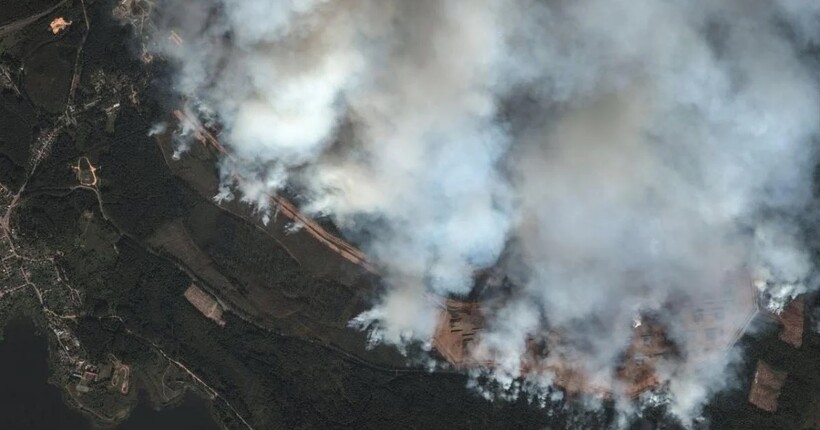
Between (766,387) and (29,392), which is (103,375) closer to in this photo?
(29,392)

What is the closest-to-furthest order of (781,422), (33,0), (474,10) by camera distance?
(474,10), (781,422), (33,0)

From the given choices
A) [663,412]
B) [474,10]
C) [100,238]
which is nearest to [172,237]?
[100,238]

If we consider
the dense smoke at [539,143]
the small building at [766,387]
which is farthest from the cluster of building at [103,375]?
the small building at [766,387]

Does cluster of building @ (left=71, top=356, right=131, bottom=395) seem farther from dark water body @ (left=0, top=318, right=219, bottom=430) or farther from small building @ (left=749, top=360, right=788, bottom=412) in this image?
small building @ (left=749, top=360, right=788, bottom=412)

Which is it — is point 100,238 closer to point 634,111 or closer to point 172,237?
point 172,237

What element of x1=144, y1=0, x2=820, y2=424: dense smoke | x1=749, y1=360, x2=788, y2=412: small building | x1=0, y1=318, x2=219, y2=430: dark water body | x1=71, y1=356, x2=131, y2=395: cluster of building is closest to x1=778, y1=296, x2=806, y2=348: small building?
x1=144, y1=0, x2=820, y2=424: dense smoke

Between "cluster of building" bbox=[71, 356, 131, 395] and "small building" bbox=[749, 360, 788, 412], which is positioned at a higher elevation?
"small building" bbox=[749, 360, 788, 412]
